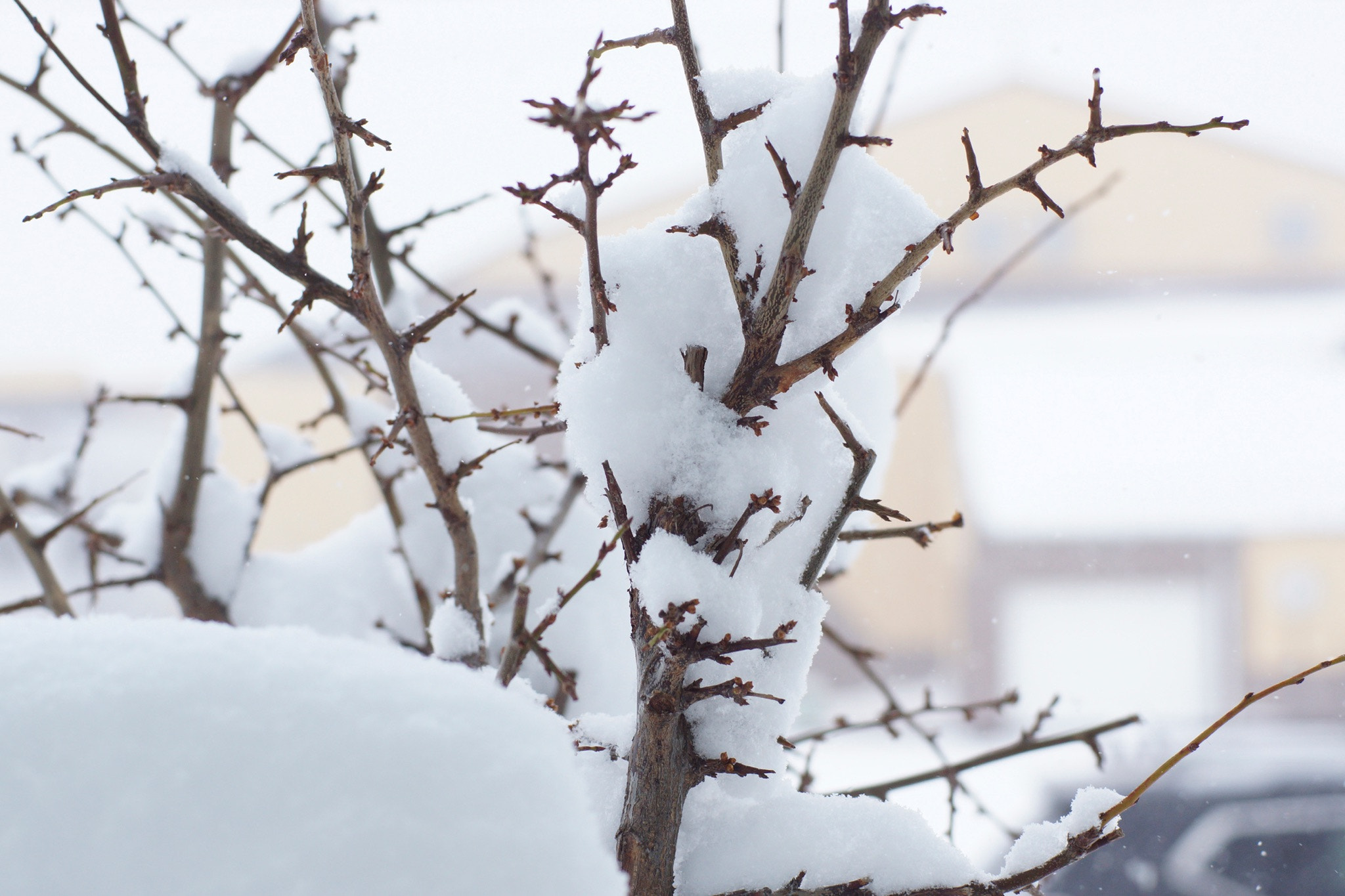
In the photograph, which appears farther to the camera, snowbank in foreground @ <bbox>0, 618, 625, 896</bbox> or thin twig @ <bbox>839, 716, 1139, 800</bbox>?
thin twig @ <bbox>839, 716, 1139, 800</bbox>

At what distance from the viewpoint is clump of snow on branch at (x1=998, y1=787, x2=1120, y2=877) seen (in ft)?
1.49

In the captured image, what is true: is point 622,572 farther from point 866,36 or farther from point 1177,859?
point 1177,859

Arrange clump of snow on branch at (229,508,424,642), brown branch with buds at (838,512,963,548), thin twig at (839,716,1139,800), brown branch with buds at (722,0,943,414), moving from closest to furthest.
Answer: brown branch with buds at (722,0,943,414) → brown branch with buds at (838,512,963,548) → thin twig at (839,716,1139,800) → clump of snow on branch at (229,508,424,642)

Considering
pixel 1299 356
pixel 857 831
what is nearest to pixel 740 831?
pixel 857 831

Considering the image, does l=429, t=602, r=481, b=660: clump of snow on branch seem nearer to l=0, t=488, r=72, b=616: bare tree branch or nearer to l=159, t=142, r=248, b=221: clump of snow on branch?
l=159, t=142, r=248, b=221: clump of snow on branch

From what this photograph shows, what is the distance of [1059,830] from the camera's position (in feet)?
1.55

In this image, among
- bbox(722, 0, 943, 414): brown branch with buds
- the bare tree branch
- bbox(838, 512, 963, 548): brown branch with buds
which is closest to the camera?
bbox(722, 0, 943, 414): brown branch with buds

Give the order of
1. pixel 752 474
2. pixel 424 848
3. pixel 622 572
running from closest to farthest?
pixel 424 848 → pixel 752 474 → pixel 622 572

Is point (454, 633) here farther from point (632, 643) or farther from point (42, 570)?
point (42, 570)

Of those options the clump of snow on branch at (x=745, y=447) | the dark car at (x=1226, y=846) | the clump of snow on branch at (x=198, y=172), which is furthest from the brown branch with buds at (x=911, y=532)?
the dark car at (x=1226, y=846)

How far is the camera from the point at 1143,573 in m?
3.28

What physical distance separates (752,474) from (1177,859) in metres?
1.61

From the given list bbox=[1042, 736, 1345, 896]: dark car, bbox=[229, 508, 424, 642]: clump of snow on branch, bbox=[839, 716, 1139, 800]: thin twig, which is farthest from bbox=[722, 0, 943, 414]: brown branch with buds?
bbox=[1042, 736, 1345, 896]: dark car

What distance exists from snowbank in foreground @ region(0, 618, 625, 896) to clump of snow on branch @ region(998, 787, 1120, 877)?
0.26 metres
